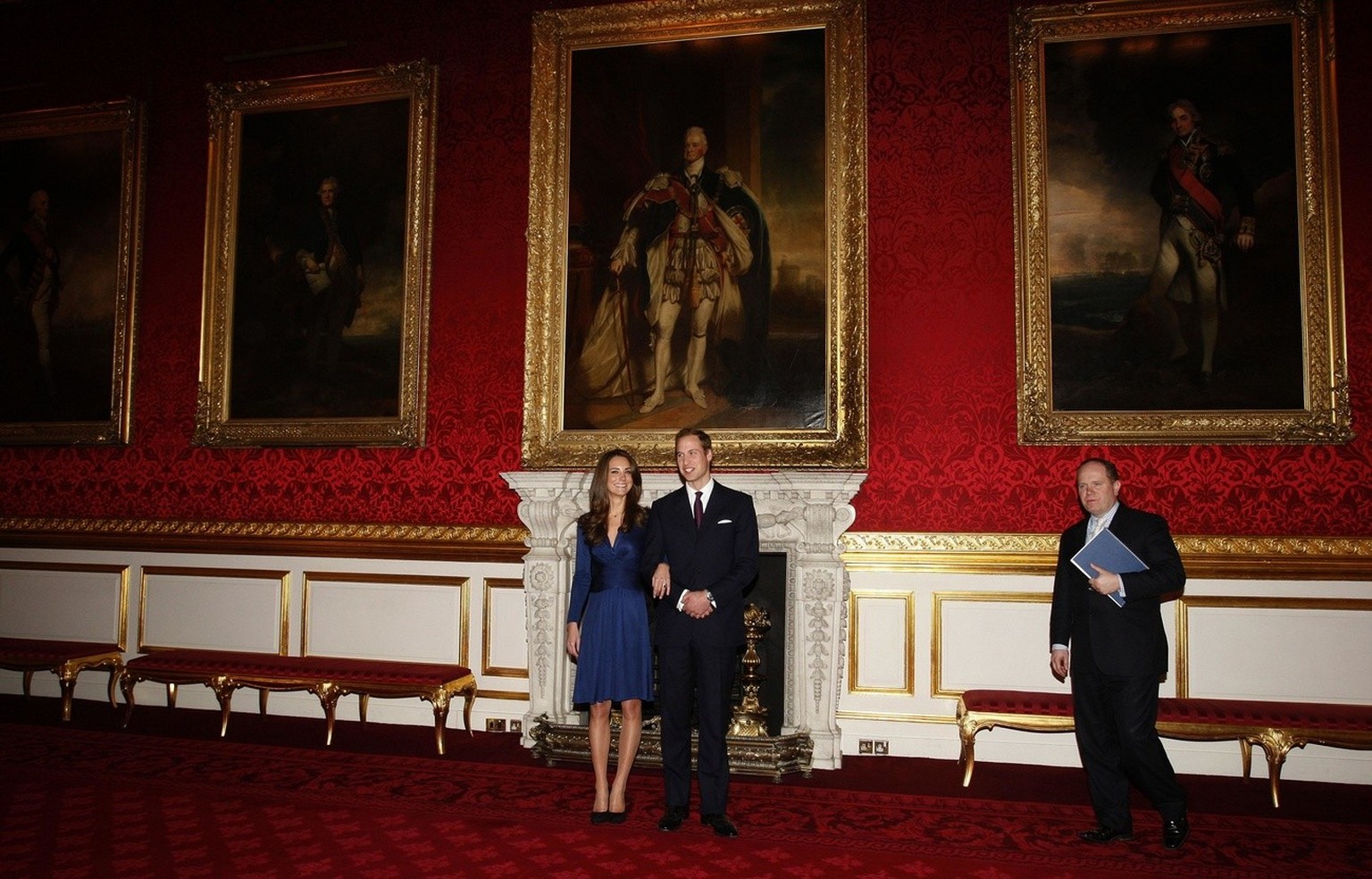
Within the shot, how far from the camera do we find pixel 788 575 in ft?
17.4

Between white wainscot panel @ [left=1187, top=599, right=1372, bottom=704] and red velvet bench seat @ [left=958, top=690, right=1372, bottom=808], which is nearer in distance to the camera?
red velvet bench seat @ [left=958, top=690, right=1372, bottom=808]

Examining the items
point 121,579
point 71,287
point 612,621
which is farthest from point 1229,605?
point 71,287

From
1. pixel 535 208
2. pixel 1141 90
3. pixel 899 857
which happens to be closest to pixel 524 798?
pixel 899 857

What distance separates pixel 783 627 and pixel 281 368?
Result: 141 inches

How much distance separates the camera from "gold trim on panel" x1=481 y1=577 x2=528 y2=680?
19.0 ft

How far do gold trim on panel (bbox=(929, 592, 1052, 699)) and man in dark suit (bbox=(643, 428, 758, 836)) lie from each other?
5.86 ft

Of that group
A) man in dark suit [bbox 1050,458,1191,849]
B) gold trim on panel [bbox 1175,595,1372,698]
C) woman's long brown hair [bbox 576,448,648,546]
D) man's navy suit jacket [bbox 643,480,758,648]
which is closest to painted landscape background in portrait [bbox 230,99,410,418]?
woman's long brown hair [bbox 576,448,648,546]

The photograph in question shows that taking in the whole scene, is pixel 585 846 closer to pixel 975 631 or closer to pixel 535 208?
pixel 975 631

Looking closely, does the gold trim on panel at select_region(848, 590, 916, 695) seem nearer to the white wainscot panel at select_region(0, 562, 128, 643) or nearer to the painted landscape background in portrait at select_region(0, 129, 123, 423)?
the white wainscot panel at select_region(0, 562, 128, 643)

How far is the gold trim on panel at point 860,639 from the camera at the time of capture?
530cm

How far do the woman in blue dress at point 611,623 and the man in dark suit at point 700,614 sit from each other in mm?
125

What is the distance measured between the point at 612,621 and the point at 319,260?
11.9ft


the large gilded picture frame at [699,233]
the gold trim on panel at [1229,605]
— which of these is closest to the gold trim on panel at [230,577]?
the large gilded picture frame at [699,233]

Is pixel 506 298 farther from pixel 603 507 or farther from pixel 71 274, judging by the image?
pixel 71 274
